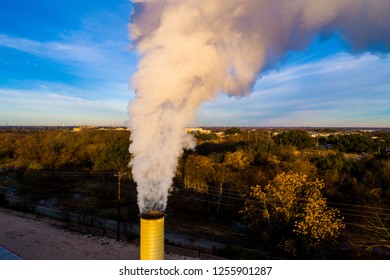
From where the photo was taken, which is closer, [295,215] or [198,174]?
[295,215]

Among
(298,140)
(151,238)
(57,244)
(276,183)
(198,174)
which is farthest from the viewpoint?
(298,140)

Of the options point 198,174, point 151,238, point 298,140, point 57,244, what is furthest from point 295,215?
point 298,140

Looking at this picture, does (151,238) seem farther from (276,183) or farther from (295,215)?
(295,215)

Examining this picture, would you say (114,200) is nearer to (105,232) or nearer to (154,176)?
(105,232)

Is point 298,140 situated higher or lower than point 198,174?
higher

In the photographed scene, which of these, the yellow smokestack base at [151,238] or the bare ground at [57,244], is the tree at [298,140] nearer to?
the bare ground at [57,244]

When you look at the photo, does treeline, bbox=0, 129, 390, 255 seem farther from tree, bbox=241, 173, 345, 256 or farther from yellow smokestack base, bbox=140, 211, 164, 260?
yellow smokestack base, bbox=140, 211, 164, 260

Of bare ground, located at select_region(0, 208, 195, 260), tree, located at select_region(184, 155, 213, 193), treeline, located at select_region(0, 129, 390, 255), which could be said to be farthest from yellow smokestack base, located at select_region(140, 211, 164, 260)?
tree, located at select_region(184, 155, 213, 193)

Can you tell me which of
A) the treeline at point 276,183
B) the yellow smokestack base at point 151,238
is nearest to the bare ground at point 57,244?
the treeline at point 276,183
